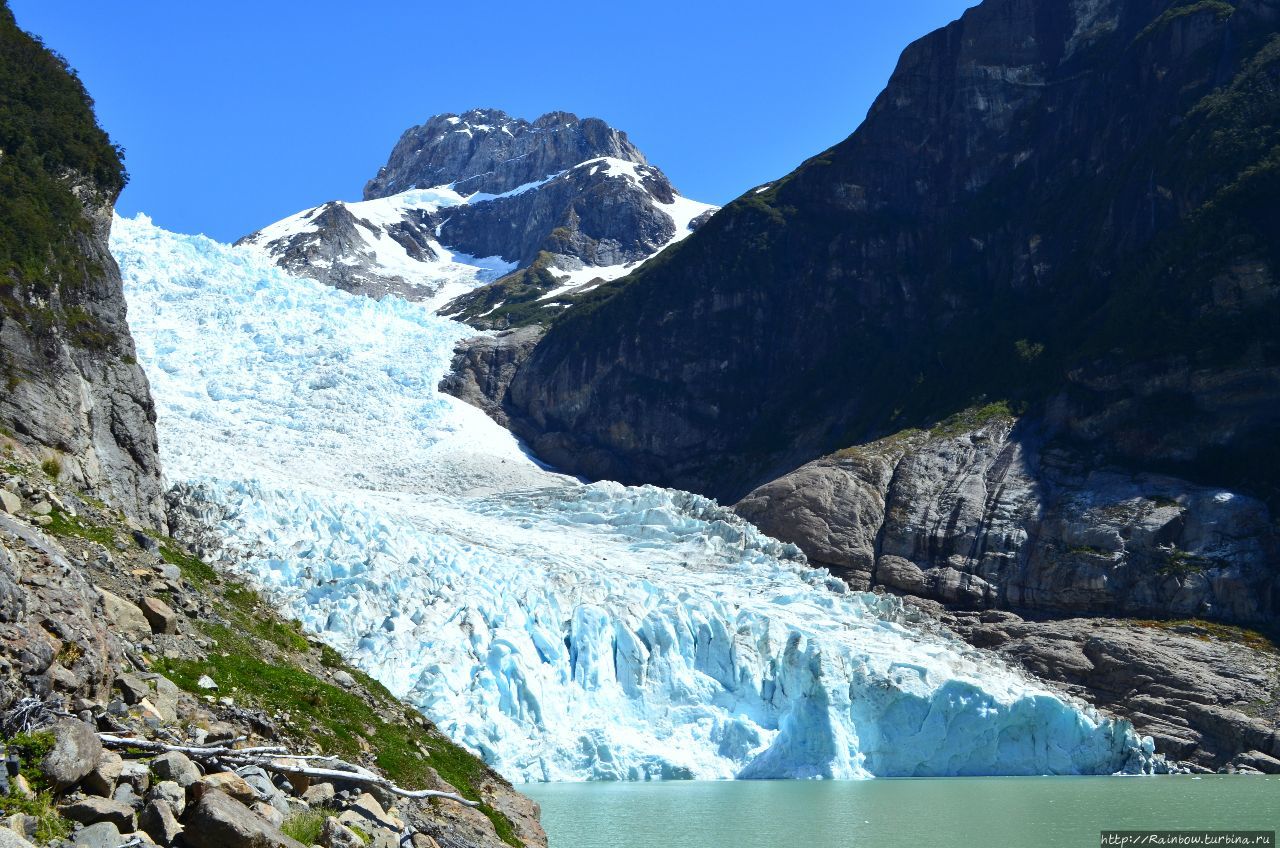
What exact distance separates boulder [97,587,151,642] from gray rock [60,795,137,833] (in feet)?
12.9

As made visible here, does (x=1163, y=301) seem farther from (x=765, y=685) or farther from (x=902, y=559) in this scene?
(x=765, y=685)

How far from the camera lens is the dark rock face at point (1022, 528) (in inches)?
1984

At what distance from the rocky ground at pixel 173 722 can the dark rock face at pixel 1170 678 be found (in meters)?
33.2

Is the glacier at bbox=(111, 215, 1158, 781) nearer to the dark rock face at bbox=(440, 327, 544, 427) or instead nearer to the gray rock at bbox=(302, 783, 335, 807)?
the gray rock at bbox=(302, 783, 335, 807)

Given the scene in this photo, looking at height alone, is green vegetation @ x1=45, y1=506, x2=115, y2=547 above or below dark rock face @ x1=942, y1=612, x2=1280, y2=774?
above

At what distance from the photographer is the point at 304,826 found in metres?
8.10

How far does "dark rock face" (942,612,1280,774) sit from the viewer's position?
41094mm

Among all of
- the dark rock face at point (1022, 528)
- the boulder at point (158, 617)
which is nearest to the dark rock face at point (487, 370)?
the dark rock face at point (1022, 528)

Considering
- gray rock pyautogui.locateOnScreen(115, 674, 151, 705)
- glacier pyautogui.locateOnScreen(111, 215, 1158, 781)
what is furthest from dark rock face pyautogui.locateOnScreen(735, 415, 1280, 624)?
gray rock pyautogui.locateOnScreen(115, 674, 151, 705)

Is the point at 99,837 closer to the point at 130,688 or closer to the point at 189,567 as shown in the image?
the point at 130,688

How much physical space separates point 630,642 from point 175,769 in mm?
32879

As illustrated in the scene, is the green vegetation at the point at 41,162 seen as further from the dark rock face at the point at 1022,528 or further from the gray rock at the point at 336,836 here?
the dark rock face at the point at 1022,528

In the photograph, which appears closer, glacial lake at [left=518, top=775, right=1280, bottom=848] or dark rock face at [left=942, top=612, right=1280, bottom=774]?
glacial lake at [left=518, top=775, right=1280, bottom=848]

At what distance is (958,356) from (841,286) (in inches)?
543
